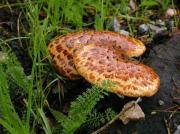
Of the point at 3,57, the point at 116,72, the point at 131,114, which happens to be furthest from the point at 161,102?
the point at 3,57

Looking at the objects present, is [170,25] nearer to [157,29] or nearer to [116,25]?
[157,29]

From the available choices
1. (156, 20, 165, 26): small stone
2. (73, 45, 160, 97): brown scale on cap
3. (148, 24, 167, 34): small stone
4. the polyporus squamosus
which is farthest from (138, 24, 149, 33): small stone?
(73, 45, 160, 97): brown scale on cap

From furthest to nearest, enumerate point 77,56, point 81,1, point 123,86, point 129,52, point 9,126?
1. point 81,1
2. point 129,52
3. point 77,56
4. point 123,86
5. point 9,126

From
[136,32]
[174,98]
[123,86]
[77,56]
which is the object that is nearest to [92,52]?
[77,56]

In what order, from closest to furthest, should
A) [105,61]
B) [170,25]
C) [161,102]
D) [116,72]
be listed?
[116,72]
[105,61]
[161,102]
[170,25]

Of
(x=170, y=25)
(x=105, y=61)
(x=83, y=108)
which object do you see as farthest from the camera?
(x=170, y=25)

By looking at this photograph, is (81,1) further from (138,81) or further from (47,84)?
(138,81)
